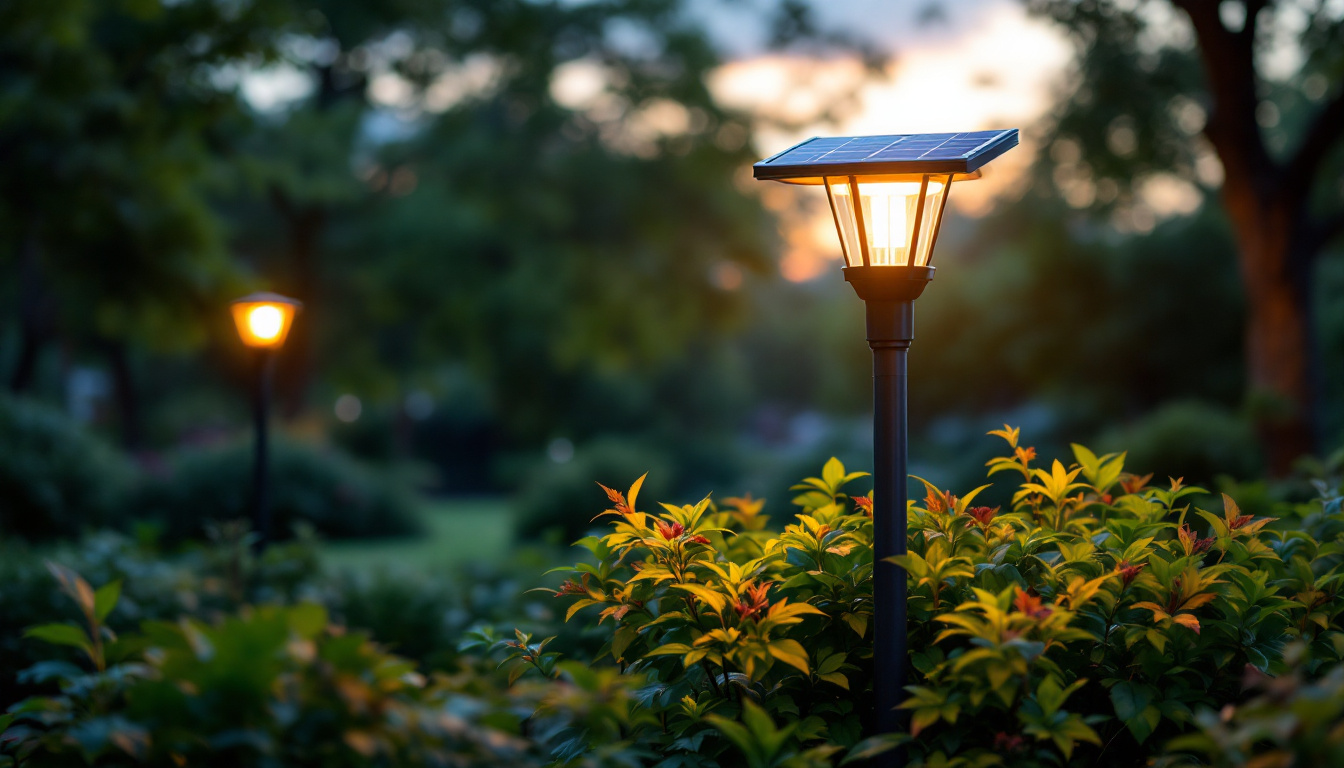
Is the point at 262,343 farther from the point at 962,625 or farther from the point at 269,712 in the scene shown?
the point at 962,625

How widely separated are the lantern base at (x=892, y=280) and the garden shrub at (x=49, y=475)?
34.9 ft

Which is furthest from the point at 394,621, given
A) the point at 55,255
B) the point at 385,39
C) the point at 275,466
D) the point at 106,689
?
the point at 385,39

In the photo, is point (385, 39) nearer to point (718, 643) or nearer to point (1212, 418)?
point (1212, 418)

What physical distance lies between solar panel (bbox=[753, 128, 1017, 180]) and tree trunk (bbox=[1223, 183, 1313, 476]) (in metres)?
7.74

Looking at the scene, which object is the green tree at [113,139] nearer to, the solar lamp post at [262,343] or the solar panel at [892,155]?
the solar lamp post at [262,343]

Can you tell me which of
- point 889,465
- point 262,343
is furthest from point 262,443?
point 889,465

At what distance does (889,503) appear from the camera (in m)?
2.68

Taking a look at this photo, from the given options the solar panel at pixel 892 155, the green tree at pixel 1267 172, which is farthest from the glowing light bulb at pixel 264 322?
the green tree at pixel 1267 172

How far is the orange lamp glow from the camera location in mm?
6746

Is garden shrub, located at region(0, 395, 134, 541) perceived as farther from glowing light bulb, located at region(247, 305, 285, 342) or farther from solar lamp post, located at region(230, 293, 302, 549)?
glowing light bulb, located at region(247, 305, 285, 342)

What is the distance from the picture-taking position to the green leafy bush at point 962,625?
245 centimetres

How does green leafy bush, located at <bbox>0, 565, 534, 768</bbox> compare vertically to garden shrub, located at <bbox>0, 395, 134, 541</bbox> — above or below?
below

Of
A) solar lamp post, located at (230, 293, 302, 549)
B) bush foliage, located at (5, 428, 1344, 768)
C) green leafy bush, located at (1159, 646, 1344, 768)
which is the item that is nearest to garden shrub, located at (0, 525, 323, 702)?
solar lamp post, located at (230, 293, 302, 549)

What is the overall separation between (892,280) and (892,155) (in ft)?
1.21
